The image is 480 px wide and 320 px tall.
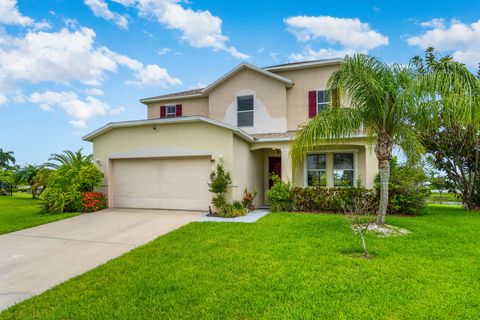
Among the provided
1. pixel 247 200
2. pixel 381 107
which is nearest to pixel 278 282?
pixel 381 107

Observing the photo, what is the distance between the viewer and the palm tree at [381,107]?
708cm

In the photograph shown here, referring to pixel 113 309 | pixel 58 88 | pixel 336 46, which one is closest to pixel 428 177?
pixel 336 46

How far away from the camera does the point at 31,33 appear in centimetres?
1341

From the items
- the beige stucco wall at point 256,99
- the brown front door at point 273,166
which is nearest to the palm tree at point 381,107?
the beige stucco wall at point 256,99

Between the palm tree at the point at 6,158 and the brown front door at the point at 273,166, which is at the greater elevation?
the palm tree at the point at 6,158

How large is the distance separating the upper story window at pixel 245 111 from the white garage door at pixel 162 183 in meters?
4.30

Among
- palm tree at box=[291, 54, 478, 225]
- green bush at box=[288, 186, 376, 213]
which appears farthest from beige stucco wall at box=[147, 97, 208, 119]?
palm tree at box=[291, 54, 478, 225]

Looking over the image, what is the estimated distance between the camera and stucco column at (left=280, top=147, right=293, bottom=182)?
13148 mm

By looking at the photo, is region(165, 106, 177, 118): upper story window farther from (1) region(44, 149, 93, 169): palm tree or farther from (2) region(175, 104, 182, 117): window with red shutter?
(1) region(44, 149, 93, 169): palm tree

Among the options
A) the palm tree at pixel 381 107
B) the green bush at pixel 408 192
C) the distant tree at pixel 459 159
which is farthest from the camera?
the distant tree at pixel 459 159

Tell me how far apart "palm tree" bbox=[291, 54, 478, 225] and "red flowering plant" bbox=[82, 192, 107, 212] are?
981cm

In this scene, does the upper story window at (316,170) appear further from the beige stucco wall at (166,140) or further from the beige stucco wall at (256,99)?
the beige stucco wall at (166,140)

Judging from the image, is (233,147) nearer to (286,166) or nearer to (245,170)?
(245,170)

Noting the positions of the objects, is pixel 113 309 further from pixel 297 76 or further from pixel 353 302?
pixel 297 76
